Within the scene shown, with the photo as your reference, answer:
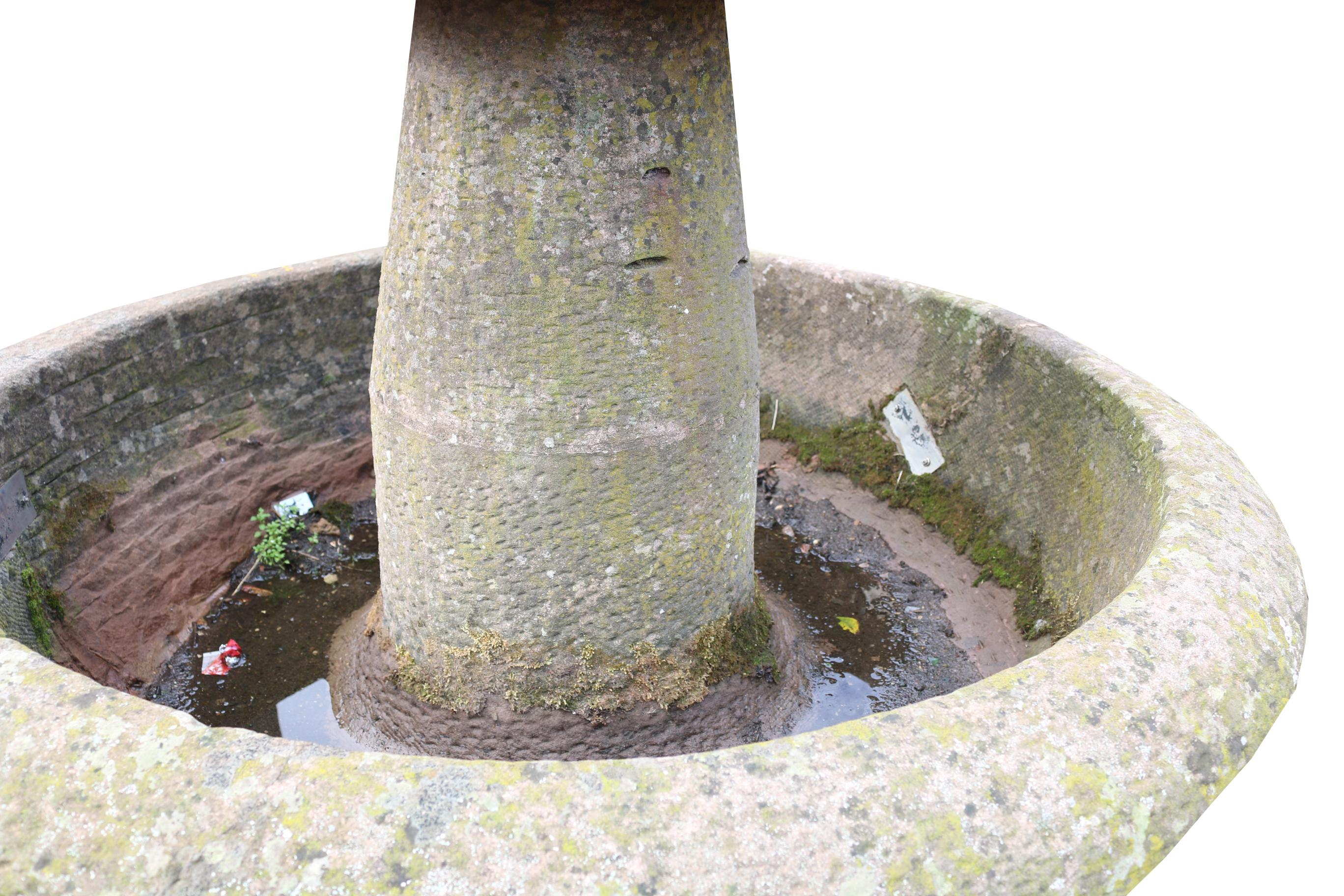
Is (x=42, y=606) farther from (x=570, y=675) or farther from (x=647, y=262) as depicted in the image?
(x=647, y=262)

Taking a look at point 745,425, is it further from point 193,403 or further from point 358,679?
point 193,403

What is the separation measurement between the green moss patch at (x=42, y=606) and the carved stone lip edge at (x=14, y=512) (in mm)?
150

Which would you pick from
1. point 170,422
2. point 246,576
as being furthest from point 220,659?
point 170,422

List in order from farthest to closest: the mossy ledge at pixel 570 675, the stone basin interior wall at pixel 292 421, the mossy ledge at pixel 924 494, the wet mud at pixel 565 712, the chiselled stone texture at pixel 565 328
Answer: the mossy ledge at pixel 924 494 → the stone basin interior wall at pixel 292 421 → the wet mud at pixel 565 712 → the mossy ledge at pixel 570 675 → the chiselled stone texture at pixel 565 328

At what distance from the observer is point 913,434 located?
509 cm

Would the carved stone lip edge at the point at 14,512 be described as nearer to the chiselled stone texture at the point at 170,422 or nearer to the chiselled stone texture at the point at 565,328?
the chiselled stone texture at the point at 170,422

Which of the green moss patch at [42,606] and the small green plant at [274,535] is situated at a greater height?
the green moss patch at [42,606]

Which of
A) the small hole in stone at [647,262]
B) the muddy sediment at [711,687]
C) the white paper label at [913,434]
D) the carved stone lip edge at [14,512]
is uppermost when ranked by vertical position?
the small hole in stone at [647,262]

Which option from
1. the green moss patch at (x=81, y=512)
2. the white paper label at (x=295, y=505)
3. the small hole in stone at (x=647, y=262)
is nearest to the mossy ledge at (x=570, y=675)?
the small hole in stone at (x=647, y=262)

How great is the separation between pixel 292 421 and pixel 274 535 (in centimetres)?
62

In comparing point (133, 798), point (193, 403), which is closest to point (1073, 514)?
point (133, 798)

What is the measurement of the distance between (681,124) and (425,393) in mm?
1163

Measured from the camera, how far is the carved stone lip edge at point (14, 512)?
3674mm

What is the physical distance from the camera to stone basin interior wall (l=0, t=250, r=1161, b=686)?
12.8 feet
